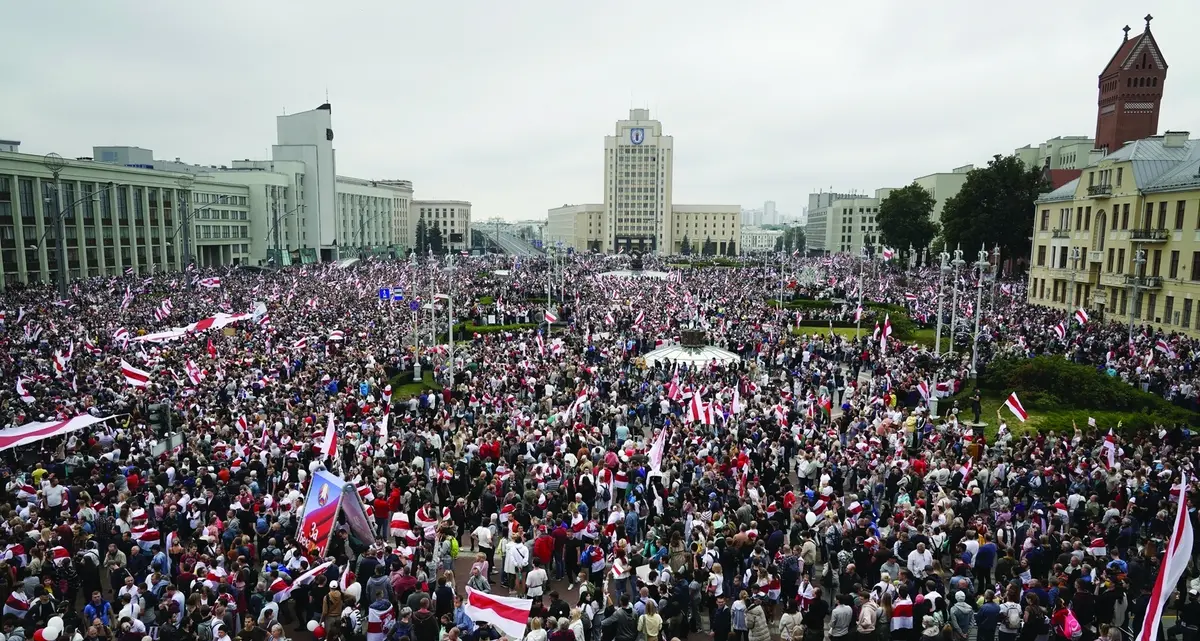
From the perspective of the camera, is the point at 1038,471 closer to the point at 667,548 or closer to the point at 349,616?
the point at 667,548

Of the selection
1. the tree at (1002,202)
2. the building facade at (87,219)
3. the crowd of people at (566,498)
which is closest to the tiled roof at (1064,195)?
the tree at (1002,202)

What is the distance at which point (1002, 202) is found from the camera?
5859 centimetres

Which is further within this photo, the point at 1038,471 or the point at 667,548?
the point at 1038,471

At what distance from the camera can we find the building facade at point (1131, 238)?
35562mm

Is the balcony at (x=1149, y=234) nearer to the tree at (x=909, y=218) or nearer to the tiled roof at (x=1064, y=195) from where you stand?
the tiled roof at (x=1064, y=195)

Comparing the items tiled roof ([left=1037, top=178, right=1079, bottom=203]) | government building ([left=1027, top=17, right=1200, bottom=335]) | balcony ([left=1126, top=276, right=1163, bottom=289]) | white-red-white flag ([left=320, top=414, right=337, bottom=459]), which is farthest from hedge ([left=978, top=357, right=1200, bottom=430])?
tiled roof ([left=1037, top=178, right=1079, bottom=203])

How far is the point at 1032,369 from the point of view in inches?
936

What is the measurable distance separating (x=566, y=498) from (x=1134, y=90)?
6961cm

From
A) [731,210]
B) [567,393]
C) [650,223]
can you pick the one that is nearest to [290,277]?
[567,393]

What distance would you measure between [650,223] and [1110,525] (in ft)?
507

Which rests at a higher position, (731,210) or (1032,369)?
(731,210)

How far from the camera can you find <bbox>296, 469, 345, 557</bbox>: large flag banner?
11703mm

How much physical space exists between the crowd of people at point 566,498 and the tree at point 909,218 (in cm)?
5243

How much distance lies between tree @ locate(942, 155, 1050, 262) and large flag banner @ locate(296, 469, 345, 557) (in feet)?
189
